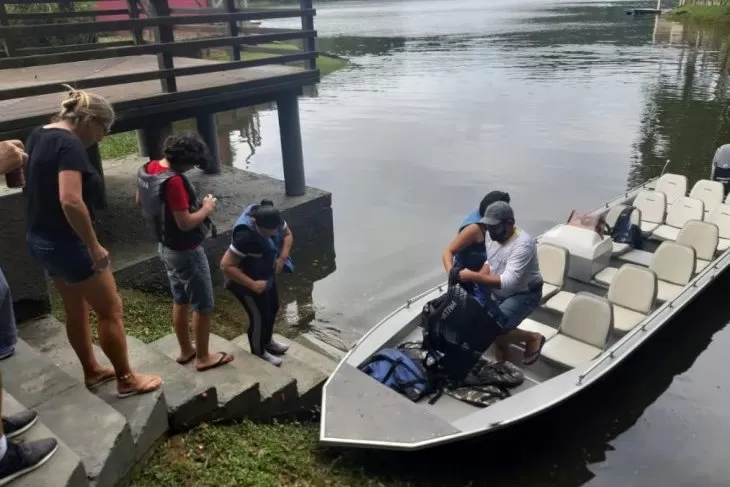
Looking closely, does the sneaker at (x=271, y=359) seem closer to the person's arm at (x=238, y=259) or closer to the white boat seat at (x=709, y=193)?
the person's arm at (x=238, y=259)

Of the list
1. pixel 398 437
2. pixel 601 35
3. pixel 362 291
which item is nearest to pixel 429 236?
pixel 362 291

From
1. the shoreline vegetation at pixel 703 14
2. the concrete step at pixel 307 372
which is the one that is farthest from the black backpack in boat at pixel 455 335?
the shoreline vegetation at pixel 703 14

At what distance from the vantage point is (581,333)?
6352 millimetres

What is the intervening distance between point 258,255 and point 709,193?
8.11 m

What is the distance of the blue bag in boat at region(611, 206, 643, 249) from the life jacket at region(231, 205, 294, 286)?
5780 mm

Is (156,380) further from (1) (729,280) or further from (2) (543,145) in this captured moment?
(2) (543,145)

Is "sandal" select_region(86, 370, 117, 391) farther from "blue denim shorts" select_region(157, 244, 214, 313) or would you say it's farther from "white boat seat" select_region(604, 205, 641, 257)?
"white boat seat" select_region(604, 205, 641, 257)

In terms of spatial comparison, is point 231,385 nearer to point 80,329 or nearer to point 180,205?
point 80,329

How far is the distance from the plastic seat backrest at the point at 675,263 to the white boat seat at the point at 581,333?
1806 millimetres

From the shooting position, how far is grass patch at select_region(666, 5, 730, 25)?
49.0 m

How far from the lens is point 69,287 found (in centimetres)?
391

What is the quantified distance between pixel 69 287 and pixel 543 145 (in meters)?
15.8

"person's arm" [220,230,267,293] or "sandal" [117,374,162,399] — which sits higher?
"person's arm" [220,230,267,293]

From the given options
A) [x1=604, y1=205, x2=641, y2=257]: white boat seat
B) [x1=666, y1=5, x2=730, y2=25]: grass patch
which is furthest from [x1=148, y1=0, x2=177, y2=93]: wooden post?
[x1=666, y1=5, x2=730, y2=25]: grass patch
